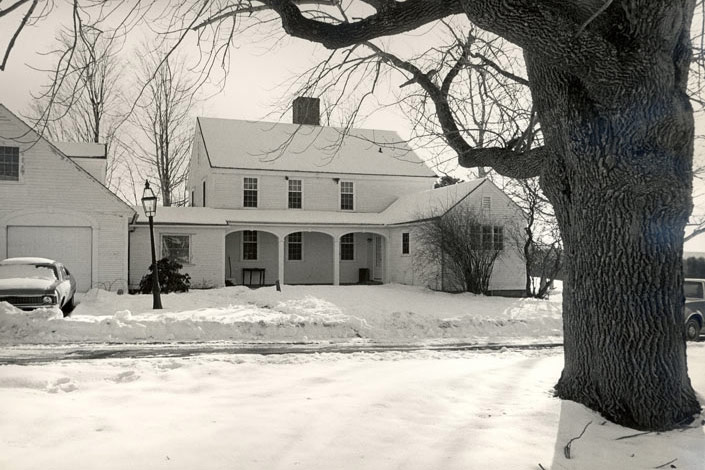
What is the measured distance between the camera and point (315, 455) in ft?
13.2

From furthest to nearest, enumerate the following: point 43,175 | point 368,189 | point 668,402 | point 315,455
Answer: point 368,189
point 43,175
point 668,402
point 315,455

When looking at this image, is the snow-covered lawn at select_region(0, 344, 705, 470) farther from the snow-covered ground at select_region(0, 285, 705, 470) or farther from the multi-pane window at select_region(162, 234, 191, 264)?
the multi-pane window at select_region(162, 234, 191, 264)

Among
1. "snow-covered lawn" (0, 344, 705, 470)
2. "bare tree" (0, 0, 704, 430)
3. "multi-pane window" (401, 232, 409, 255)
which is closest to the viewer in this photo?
"snow-covered lawn" (0, 344, 705, 470)

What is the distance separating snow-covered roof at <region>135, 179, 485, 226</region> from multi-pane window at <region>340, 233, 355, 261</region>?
5.24 feet

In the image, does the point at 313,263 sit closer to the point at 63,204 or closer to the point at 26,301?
the point at 63,204

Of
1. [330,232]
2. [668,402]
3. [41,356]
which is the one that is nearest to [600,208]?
[668,402]

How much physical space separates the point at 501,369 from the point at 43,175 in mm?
19780

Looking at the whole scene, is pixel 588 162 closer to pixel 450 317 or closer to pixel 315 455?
pixel 315 455

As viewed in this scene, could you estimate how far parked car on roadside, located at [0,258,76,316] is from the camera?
45.8ft

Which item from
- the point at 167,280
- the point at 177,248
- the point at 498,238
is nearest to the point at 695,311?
the point at 498,238

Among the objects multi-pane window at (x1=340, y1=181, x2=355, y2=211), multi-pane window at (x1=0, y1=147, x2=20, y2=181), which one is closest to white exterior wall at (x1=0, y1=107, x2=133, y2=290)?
multi-pane window at (x1=0, y1=147, x2=20, y2=181)

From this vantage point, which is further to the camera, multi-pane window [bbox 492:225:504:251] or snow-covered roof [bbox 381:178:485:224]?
snow-covered roof [bbox 381:178:485:224]

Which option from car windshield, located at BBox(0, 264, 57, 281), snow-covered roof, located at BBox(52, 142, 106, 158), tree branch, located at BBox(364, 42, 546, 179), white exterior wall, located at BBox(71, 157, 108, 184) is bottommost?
car windshield, located at BBox(0, 264, 57, 281)

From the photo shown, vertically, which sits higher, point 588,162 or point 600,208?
point 588,162
